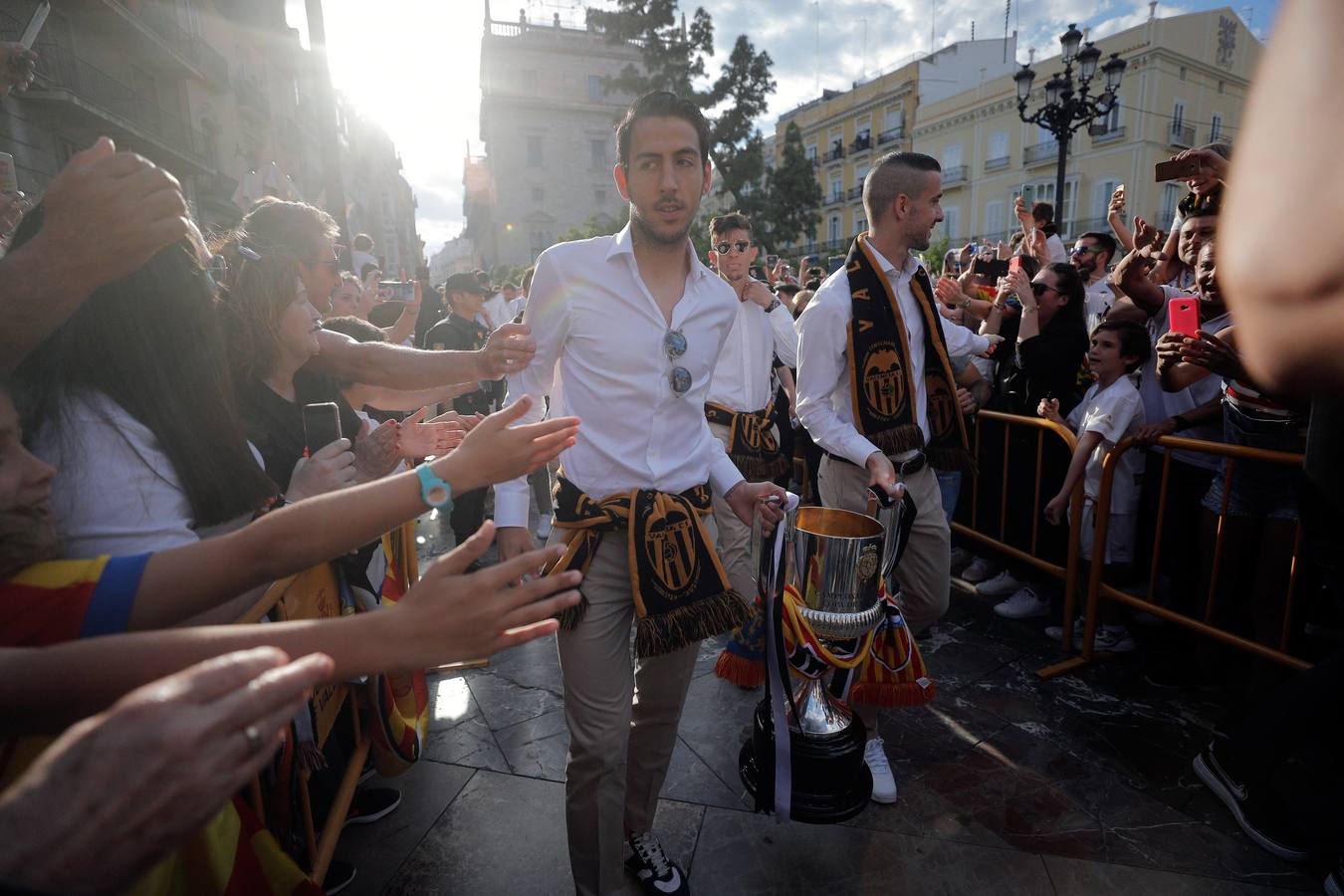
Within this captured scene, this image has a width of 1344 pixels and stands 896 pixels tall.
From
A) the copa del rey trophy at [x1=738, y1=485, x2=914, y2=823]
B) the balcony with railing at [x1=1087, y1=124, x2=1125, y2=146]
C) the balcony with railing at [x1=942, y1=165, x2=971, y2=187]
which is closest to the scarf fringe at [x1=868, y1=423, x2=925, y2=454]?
the copa del rey trophy at [x1=738, y1=485, x2=914, y2=823]

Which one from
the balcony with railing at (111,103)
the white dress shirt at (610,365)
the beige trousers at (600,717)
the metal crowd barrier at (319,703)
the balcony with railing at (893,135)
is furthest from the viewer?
the balcony with railing at (893,135)

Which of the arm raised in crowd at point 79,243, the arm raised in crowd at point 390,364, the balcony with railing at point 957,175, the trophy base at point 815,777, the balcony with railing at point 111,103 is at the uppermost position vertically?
the balcony with railing at point 957,175

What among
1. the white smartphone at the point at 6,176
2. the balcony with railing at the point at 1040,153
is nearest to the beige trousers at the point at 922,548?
the white smartphone at the point at 6,176

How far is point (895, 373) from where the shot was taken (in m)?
3.04

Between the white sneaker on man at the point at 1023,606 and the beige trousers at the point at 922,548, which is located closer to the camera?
the beige trousers at the point at 922,548

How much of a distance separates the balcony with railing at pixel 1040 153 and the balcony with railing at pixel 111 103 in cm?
3271

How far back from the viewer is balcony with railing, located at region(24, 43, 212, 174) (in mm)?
13156

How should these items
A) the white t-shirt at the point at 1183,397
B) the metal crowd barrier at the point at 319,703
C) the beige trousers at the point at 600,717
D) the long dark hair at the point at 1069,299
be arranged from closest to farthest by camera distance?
the metal crowd barrier at the point at 319,703
the beige trousers at the point at 600,717
the white t-shirt at the point at 1183,397
the long dark hair at the point at 1069,299

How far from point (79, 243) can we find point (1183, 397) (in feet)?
15.7

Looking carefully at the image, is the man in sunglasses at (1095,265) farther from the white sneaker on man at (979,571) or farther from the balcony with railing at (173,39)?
the balcony with railing at (173,39)

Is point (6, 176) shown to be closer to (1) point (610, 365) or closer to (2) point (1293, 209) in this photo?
(1) point (610, 365)

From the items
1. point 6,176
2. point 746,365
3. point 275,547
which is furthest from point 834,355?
point 6,176

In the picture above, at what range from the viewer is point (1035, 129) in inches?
1230

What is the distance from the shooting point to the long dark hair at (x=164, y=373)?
140 centimetres
